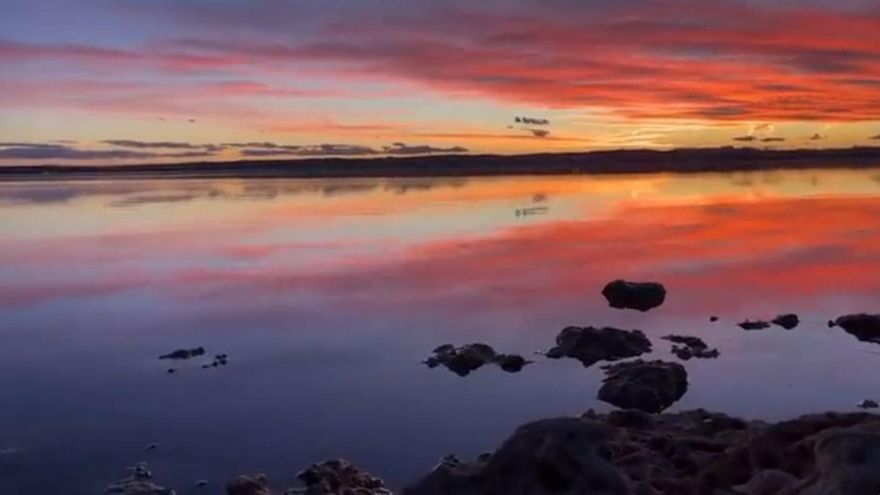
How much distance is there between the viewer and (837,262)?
2609 cm

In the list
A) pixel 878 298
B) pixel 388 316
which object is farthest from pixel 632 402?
pixel 878 298

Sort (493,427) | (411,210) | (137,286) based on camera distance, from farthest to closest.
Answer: (411,210) < (137,286) < (493,427)

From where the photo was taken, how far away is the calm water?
34.3ft

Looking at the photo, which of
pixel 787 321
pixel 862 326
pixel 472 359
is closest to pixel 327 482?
pixel 472 359

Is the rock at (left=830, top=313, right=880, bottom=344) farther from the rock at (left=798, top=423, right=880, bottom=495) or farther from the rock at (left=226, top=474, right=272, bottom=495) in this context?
the rock at (left=226, top=474, right=272, bottom=495)

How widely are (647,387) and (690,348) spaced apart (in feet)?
11.3

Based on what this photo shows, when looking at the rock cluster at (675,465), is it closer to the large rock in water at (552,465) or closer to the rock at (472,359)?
the large rock in water at (552,465)

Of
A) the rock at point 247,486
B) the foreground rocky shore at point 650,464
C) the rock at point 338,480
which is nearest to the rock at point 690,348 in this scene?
the foreground rocky shore at point 650,464

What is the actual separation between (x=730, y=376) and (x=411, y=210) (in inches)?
1563

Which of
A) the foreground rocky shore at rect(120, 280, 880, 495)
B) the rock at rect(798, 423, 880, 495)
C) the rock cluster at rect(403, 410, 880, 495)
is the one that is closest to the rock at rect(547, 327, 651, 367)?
the foreground rocky shore at rect(120, 280, 880, 495)

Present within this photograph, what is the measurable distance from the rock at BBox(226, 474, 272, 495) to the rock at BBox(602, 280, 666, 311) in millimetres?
11927

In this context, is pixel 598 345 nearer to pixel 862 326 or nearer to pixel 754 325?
pixel 754 325

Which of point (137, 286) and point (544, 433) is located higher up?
point (544, 433)

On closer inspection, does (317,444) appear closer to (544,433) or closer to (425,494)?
(425,494)
